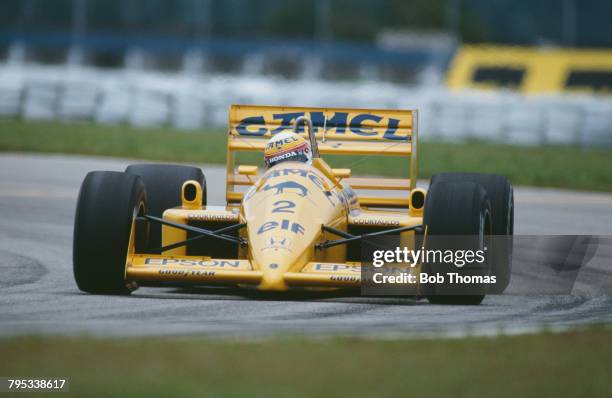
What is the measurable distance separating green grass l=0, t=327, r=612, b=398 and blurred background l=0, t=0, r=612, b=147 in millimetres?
25754

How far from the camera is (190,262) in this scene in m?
9.29

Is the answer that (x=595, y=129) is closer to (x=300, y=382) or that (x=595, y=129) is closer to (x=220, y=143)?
(x=220, y=143)

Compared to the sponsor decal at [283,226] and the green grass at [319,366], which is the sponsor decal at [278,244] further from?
the green grass at [319,366]

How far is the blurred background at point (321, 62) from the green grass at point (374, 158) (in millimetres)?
1307

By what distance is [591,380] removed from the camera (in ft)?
20.1

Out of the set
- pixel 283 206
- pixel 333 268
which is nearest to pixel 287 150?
pixel 283 206

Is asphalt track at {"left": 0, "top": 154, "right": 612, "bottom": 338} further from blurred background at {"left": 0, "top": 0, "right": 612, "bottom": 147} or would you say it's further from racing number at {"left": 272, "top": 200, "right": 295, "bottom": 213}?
blurred background at {"left": 0, "top": 0, "right": 612, "bottom": 147}

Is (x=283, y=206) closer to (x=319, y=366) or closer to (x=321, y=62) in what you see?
(x=319, y=366)

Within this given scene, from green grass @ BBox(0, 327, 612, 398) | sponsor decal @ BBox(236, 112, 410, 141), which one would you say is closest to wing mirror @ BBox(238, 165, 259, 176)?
sponsor decal @ BBox(236, 112, 410, 141)

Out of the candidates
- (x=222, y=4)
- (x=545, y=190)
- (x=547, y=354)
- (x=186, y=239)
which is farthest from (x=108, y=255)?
(x=222, y=4)

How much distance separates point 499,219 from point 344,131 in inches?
77.1

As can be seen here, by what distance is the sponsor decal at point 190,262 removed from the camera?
9.15m

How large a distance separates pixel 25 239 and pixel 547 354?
24.5ft

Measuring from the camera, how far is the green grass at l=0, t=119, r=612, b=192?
23.5m
